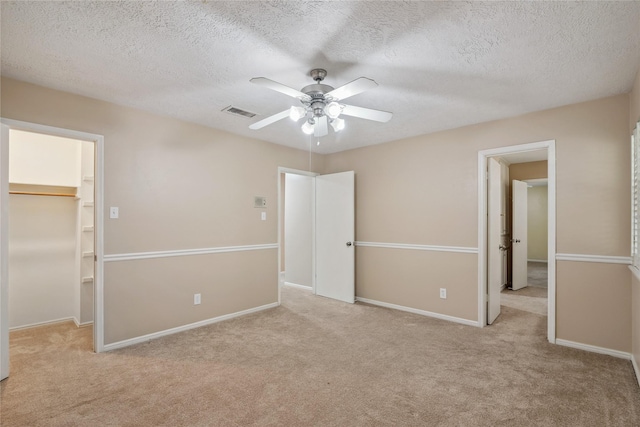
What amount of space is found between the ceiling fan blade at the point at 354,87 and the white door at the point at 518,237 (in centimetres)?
501

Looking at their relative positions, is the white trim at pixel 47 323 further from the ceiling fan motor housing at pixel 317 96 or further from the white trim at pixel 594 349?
the white trim at pixel 594 349

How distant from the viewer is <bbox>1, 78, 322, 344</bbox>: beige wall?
9.83 feet

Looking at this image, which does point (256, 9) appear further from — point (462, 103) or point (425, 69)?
point (462, 103)

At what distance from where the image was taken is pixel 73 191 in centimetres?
389

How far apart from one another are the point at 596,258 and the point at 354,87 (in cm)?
287

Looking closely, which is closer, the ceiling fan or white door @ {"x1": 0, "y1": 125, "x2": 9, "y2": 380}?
the ceiling fan

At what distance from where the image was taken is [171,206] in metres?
3.49

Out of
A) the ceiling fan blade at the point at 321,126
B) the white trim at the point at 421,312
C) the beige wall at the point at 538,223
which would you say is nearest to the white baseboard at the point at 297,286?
the white trim at the point at 421,312

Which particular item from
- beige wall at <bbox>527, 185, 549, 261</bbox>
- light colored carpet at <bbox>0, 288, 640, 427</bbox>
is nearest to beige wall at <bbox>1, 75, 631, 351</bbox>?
light colored carpet at <bbox>0, 288, 640, 427</bbox>

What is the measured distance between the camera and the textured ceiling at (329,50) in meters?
1.71

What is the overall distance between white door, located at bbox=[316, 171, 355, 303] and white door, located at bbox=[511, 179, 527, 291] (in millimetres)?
3177

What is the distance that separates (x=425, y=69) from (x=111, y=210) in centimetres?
311

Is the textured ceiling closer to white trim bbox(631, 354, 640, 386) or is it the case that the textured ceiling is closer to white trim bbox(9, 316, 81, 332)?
white trim bbox(631, 354, 640, 386)

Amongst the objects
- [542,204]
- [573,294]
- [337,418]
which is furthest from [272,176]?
[542,204]
